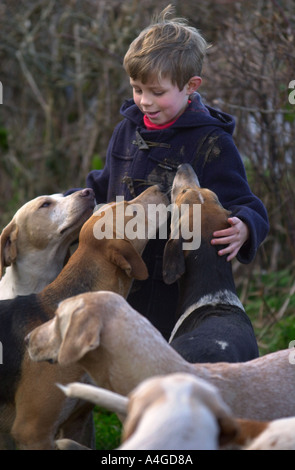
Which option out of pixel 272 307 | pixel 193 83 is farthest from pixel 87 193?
pixel 272 307

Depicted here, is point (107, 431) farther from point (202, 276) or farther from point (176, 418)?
point (176, 418)

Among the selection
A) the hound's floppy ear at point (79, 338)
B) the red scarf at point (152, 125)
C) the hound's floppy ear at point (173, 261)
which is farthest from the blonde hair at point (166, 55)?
the hound's floppy ear at point (79, 338)

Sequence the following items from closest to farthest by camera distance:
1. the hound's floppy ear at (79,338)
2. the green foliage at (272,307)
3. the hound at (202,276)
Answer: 1. the hound's floppy ear at (79,338)
2. the hound at (202,276)
3. the green foliage at (272,307)

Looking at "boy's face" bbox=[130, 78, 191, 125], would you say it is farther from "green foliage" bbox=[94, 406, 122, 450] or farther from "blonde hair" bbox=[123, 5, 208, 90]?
"green foliage" bbox=[94, 406, 122, 450]

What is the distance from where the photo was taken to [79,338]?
3.14 metres

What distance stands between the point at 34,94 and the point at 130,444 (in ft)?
32.6

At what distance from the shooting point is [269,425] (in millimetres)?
2844

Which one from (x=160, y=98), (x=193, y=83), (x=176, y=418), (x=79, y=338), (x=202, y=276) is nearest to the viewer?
(x=176, y=418)

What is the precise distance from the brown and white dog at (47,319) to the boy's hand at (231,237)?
1.61 feet

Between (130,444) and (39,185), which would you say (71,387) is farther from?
(39,185)

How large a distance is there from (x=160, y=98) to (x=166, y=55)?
0.29 metres

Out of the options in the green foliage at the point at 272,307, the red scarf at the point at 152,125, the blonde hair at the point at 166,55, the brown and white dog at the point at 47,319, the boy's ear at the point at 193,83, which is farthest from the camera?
the green foliage at the point at 272,307

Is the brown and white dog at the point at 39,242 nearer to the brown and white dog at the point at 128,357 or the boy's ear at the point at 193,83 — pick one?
the boy's ear at the point at 193,83

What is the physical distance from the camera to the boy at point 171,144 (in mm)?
4793
